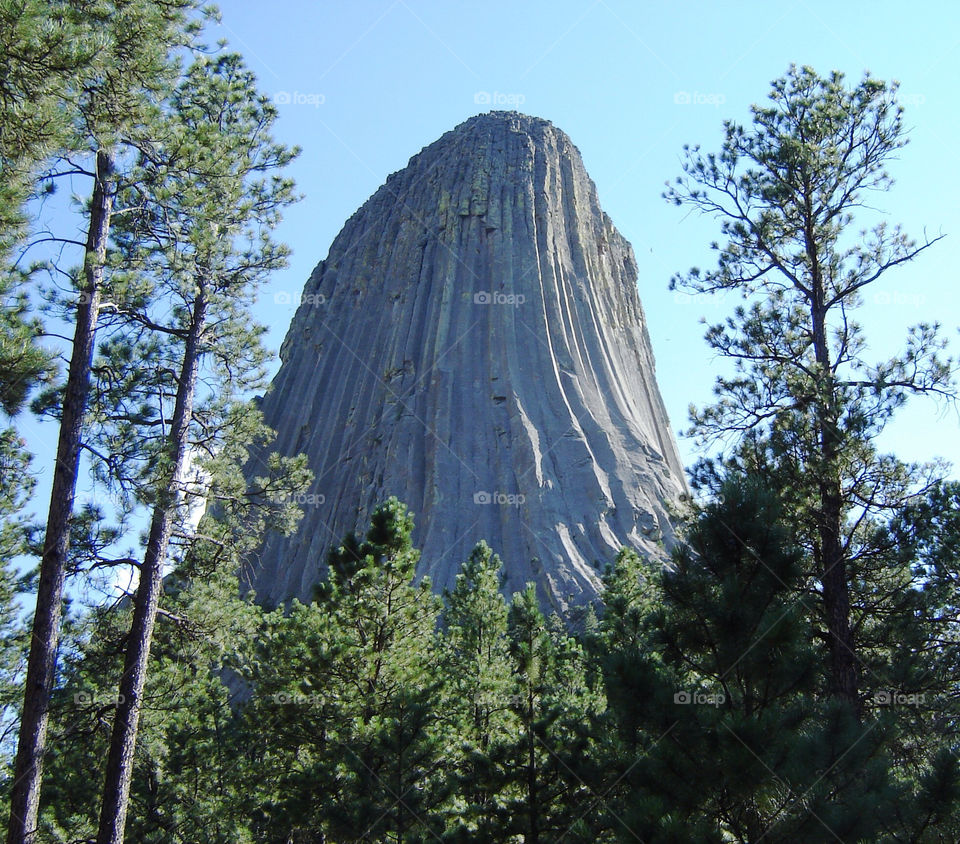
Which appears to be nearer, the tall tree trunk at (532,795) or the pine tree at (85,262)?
the pine tree at (85,262)

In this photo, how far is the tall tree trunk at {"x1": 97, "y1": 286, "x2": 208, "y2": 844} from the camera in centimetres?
972

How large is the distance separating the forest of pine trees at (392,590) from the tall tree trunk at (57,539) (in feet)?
0.12

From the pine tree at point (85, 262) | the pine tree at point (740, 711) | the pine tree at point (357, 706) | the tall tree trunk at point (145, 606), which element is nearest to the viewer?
the pine tree at point (740, 711)

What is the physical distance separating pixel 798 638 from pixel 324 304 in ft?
171

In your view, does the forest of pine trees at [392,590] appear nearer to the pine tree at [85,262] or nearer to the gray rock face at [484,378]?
the pine tree at [85,262]

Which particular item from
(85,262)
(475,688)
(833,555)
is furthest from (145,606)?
(833,555)

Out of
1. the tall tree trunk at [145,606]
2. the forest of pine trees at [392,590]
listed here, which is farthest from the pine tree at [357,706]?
the tall tree trunk at [145,606]

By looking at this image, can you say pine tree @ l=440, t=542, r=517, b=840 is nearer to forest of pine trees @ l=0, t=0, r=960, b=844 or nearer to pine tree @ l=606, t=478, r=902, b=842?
forest of pine trees @ l=0, t=0, r=960, b=844

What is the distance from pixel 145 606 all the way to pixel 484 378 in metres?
35.2

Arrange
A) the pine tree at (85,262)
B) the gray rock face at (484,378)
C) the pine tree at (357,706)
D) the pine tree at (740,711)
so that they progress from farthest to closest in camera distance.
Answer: the gray rock face at (484,378), the pine tree at (357,706), the pine tree at (85,262), the pine tree at (740,711)

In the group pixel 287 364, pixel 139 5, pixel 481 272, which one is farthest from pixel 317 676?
pixel 287 364

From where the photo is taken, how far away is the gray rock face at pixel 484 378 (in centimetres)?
4000

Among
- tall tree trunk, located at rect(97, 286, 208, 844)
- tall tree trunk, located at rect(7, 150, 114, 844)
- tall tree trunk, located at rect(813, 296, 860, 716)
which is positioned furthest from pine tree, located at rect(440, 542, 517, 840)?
tall tree trunk, located at rect(7, 150, 114, 844)

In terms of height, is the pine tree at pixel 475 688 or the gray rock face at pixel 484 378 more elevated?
the gray rock face at pixel 484 378
